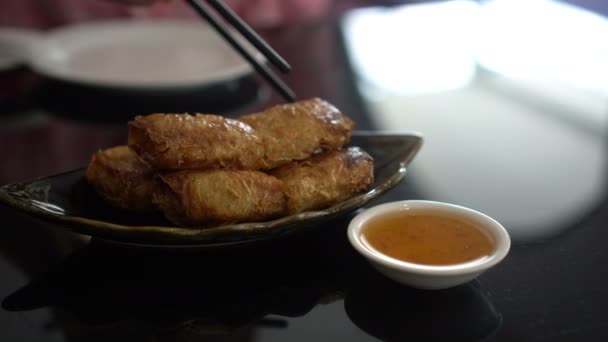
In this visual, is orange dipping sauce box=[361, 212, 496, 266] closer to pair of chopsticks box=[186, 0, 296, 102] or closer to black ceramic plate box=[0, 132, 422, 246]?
black ceramic plate box=[0, 132, 422, 246]

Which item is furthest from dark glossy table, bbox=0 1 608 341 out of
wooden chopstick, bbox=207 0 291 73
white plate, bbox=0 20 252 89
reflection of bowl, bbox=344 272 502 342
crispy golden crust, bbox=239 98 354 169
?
white plate, bbox=0 20 252 89

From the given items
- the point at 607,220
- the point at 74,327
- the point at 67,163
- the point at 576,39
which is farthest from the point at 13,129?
the point at 576,39

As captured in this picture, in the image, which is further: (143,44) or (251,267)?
(143,44)

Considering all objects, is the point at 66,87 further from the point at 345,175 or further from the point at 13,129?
the point at 345,175

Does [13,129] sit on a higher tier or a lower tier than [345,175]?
lower

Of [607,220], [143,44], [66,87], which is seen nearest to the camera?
[607,220]

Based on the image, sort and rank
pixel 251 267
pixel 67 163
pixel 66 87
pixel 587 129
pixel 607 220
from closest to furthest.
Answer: pixel 251 267
pixel 607 220
pixel 67 163
pixel 587 129
pixel 66 87

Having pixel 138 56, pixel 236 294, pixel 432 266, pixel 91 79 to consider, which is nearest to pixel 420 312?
pixel 432 266
